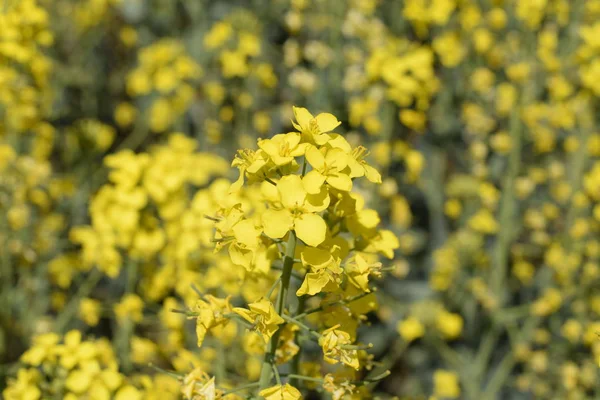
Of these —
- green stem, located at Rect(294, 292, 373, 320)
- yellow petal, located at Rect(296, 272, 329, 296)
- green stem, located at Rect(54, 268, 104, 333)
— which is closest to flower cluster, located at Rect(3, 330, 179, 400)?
green stem, located at Rect(294, 292, 373, 320)

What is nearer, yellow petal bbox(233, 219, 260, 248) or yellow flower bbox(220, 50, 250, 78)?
yellow petal bbox(233, 219, 260, 248)

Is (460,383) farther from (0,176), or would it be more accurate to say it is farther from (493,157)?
(0,176)

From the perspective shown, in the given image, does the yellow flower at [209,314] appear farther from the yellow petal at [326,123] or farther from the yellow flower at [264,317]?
the yellow petal at [326,123]

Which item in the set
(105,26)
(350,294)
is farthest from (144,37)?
(350,294)

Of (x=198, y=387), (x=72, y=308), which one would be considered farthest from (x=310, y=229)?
(x=72, y=308)

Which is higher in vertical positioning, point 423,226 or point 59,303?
point 59,303

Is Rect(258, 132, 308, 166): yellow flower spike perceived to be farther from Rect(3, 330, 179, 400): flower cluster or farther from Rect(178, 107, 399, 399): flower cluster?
Rect(3, 330, 179, 400): flower cluster

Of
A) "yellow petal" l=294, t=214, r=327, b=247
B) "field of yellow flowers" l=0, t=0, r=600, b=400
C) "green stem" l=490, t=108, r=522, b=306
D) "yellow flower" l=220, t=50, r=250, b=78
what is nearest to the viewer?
"yellow petal" l=294, t=214, r=327, b=247
